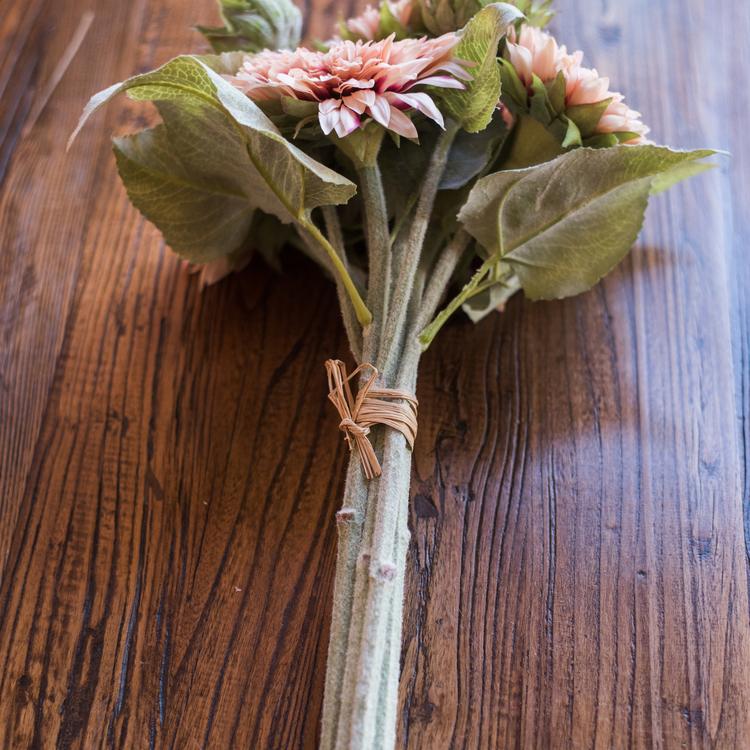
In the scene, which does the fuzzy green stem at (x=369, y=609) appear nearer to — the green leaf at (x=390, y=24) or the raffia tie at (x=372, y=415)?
the raffia tie at (x=372, y=415)

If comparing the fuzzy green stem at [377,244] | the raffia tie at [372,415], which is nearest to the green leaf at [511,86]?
the fuzzy green stem at [377,244]

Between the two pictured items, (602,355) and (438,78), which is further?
(602,355)

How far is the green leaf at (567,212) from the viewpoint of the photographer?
0.58 m

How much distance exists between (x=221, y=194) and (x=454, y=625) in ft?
1.18

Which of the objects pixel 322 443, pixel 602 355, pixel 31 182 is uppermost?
pixel 31 182

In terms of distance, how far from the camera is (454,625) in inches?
23.2

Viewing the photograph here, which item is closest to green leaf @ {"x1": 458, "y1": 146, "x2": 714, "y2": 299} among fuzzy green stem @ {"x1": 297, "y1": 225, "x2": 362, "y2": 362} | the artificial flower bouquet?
the artificial flower bouquet

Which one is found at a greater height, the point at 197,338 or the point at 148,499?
the point at 197,338

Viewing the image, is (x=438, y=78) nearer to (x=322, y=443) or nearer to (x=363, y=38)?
(x=363, y=38)

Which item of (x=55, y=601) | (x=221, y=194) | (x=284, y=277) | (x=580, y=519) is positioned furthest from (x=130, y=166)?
(x=580, y=519)

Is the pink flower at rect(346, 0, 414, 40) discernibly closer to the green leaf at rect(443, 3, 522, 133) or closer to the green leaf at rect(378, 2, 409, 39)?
the green leaf at rect(378, 2, 409, 39)

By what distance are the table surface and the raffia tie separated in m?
0.09

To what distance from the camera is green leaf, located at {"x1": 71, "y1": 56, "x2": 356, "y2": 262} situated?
0.53m

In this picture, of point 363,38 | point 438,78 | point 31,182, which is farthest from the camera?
point 31,182
